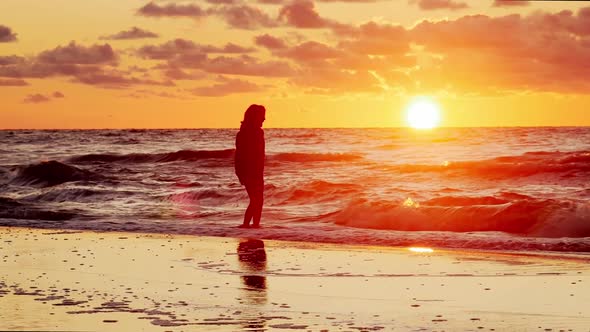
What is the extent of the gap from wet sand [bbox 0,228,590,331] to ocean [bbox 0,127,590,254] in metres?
2.97

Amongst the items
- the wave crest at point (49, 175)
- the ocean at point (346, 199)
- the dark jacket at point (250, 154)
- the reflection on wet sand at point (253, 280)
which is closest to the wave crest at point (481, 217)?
the ocean at point (346, 199)

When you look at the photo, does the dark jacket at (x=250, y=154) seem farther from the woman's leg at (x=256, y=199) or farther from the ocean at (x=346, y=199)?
the ocean at (x=346, y=199)

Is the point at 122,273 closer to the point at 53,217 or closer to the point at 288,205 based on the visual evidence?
the point at 53,217

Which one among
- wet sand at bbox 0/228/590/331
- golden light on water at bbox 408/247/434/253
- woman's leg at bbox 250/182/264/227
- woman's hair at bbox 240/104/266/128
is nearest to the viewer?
wet sand at bbox 0/228/590/331

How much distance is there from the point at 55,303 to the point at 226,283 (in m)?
2.22

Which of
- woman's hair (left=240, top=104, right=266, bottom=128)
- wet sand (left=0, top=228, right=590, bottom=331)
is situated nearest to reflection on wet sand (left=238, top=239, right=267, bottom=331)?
wet sand (left=0, top=228, right=590, bottom=331)

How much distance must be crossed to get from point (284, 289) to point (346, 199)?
1441 centimetres

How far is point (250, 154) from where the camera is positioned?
17375 millimetres

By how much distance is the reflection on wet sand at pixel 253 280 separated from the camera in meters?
7.87

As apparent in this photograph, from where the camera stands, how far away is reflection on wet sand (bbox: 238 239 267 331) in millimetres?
7867

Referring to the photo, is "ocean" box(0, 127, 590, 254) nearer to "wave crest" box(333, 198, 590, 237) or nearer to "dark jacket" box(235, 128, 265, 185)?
"wave crest" box(333, 198, 590, 237)

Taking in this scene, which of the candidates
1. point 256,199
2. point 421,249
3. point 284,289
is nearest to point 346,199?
point 256,199

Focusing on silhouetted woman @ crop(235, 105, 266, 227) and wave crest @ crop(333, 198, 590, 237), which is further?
silhouetted woman @ crop(235, 105, 266, 227)

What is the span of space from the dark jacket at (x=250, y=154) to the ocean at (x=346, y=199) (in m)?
1.11
